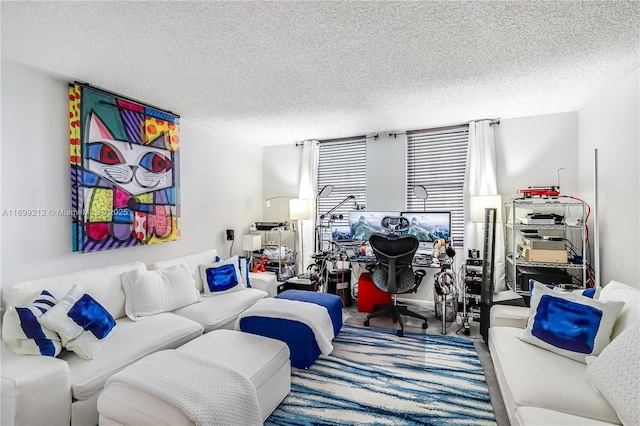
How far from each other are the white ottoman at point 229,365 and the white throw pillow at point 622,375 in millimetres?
1697

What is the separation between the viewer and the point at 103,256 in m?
2.89

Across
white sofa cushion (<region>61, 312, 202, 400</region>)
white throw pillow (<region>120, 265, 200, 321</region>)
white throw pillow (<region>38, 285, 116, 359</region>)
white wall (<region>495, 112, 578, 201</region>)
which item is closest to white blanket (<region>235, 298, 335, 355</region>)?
white sofa cushion (<region>61, 312, 202, 400</region>)

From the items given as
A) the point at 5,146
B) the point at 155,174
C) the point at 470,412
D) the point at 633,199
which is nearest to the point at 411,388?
the point at 470,412

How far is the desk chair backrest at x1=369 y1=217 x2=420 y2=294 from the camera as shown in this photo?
3.15 metres

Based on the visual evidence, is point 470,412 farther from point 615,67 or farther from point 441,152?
point 441,152

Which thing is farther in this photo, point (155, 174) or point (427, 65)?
point (155, 174)

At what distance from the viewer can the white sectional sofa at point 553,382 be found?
139cm

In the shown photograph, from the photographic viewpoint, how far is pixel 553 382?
1598mm

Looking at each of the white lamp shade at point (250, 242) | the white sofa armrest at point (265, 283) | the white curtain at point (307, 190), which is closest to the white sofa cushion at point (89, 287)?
the white sofa armrest at point (265, 283)

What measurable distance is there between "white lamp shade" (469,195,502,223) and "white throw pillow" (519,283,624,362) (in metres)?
1.62

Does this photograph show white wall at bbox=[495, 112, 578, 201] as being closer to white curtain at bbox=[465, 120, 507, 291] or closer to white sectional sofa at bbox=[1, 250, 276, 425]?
white curtain at bbox=[465, 120, 507, 291]

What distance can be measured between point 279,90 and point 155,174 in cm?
162

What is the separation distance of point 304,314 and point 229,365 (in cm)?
82

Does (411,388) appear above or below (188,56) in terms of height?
below
